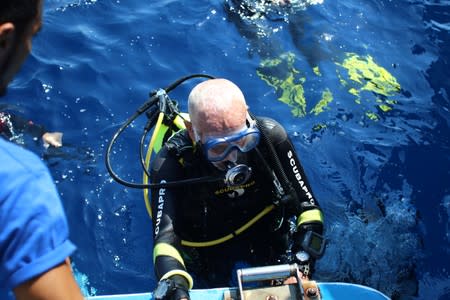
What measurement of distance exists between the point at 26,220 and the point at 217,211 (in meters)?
2.39

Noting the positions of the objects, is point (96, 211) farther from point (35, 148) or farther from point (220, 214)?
point (220, 214)

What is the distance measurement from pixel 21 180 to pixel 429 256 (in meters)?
3.42

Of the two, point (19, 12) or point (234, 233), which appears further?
point (234, 233)

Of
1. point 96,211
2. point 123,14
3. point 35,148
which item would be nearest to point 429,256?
point 96,211

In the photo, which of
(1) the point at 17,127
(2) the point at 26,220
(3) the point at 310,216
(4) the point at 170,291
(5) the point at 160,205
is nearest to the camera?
(2) the point at 26,220

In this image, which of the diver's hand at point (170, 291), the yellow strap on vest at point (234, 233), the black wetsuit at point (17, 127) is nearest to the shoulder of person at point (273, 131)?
the yellow strap on vest at point (234, 233)

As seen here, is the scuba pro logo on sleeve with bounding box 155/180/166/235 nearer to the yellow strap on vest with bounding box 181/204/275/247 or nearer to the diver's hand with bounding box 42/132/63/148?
the yellow strap on vest with bounding box 181/204/275/247

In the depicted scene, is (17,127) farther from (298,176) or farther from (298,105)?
(298,176)

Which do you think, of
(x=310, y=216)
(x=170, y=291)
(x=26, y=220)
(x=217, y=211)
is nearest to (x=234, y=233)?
(x=217, y=211)

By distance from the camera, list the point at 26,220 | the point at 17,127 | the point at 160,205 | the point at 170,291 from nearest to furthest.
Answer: the point at 26,220, the point at 170,291, the point at 160,205, the point at 17,127

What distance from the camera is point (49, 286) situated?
43.8 inches

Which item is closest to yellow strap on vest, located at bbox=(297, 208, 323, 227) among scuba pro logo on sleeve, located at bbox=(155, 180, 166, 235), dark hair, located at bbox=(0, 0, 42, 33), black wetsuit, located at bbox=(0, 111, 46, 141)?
scuba pro logo on sleeve, located at bbox=(155, 180, 166, 235)

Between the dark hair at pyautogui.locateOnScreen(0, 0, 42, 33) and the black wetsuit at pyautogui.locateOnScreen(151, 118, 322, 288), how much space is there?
196cm

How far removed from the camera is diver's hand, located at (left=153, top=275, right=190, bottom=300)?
2.70 m
